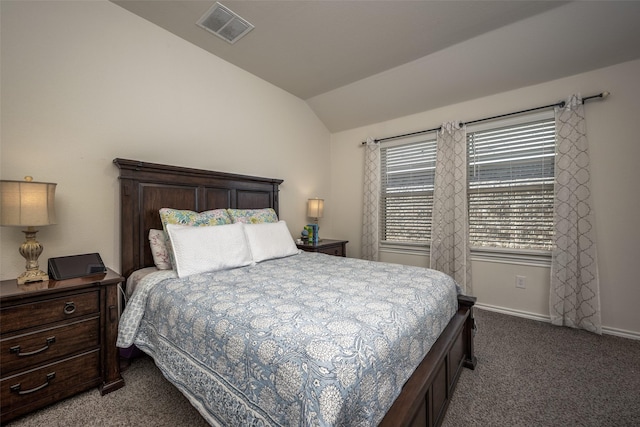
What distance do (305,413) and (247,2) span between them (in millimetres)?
2636

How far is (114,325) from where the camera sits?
63.7 inches

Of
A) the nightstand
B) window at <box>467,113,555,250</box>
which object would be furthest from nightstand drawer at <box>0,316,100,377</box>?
window at <box>467,113,555,250</box>

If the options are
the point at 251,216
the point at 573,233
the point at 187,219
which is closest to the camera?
the point at 187,219

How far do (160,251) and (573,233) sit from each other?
11.9 ft

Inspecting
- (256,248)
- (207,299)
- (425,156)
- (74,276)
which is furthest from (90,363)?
(425,156)

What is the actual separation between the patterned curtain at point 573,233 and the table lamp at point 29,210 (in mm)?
4008

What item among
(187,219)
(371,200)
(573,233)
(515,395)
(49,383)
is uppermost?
(371,200)

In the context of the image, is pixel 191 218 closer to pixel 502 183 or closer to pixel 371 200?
pixel 371 200

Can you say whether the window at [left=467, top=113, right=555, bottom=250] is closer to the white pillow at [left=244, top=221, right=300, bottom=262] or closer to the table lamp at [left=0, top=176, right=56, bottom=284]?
the white pillow at [left=244, top=221, right=300, bottom=262]

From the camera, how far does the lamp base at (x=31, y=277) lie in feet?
4.89

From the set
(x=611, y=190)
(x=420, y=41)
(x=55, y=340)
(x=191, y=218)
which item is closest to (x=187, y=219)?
(x=191, y=218)

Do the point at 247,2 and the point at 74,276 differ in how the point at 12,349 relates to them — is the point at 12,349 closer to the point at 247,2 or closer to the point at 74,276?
the point at 74,276

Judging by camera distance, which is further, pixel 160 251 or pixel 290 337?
pixel 160 251

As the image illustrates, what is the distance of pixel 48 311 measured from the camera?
1412 millimetres
